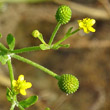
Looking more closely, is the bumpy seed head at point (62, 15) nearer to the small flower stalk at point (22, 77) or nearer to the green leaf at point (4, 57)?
the small flower stalk at point (22, 77)

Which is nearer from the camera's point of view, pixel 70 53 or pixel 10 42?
pixel 10 42

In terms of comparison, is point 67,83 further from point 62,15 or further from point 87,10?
point 87,10

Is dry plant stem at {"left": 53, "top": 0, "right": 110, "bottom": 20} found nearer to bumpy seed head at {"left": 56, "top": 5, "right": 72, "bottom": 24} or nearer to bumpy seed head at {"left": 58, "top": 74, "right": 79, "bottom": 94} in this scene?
bumpy seed head at {"left": 56, "top": 5, "right": 72, "bottom": 24}

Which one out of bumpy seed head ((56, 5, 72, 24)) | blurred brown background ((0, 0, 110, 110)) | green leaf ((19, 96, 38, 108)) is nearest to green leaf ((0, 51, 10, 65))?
green leaf ((19, 96, 38, 108))

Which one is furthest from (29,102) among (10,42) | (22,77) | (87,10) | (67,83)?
(87,10)

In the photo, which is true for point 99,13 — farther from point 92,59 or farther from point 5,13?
point 5,13

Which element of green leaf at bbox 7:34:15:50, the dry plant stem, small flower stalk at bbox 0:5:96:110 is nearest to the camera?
small flower stalk at bbox 0:5:96:110

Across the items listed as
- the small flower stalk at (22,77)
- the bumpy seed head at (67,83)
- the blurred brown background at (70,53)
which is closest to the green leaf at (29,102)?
the small flower stalk at (22,77)

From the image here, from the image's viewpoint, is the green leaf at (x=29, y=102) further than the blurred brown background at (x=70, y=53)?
No
